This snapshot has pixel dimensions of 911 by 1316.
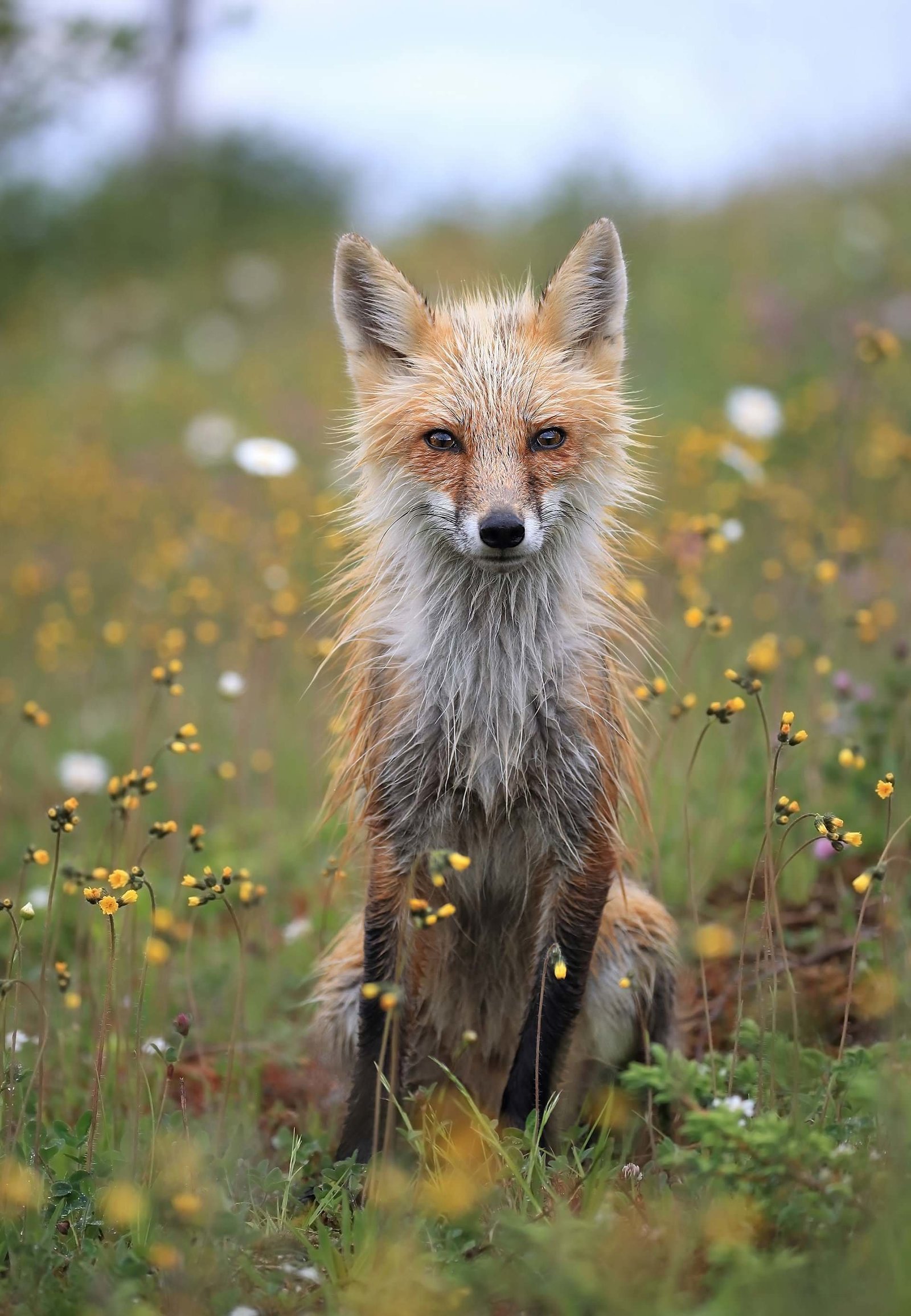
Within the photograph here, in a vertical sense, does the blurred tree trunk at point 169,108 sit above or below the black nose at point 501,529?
above

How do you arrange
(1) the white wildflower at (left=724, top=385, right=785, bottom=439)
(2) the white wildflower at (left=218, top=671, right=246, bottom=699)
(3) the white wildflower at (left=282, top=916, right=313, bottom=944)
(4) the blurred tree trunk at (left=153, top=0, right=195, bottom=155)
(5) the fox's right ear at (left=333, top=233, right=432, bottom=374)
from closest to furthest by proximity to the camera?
(5) the fox's right ear at (left=333, top=233, right=432, bottom=374) → (2) the white wildflower at (left=218, top=671, right=246, bottom=699) → (3) the white wildflower at (left=282, top=916, right=313, bottom=944) → (1) the white wildflower at (left=724, top=385, right=785, bottom=439) → (4) the blurred tree trunk at (left=153, top=0, right=195, bottom=155)

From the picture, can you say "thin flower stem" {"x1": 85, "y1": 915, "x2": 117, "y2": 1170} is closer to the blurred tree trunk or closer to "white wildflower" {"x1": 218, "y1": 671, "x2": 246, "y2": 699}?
"white wildflower" {"x1": 218, "y1": 671, "x2": 246, "y2": 699}

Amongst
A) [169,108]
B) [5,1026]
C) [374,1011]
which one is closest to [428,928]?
[374,1011]

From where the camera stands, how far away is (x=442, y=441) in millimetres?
3426

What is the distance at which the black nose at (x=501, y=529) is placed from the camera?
314 centimetres

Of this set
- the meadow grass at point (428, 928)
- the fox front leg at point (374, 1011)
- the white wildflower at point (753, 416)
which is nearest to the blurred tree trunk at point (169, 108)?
the meadow grass at point (428, 928)

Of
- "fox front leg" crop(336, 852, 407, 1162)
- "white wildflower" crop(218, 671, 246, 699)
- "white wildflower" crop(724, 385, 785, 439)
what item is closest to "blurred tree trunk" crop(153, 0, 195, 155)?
"white wildflower" crop(724, 385, 785, 439)

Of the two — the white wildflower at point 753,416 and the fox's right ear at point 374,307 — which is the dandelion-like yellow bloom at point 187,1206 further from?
the white wildflower at point 753,416

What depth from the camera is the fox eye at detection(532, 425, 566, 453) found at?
11.2ft

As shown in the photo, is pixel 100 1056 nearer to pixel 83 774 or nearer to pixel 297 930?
pixel 297 930

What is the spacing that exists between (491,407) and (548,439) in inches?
7.3

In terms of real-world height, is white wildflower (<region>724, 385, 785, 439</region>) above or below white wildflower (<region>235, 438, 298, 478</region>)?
above

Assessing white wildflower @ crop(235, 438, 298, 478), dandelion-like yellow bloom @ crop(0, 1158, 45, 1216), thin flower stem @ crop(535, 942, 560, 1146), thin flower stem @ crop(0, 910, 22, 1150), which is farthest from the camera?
white wildflower @ crop(235, 438, 298, 478)

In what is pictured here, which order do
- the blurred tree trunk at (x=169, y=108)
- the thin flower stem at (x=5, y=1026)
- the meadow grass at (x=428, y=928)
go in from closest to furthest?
the meadow grass at (x=428, y=928) < the thin flower stem at (x=5, y=1026) < the blurred tree trunk at (x=169, y=108)
